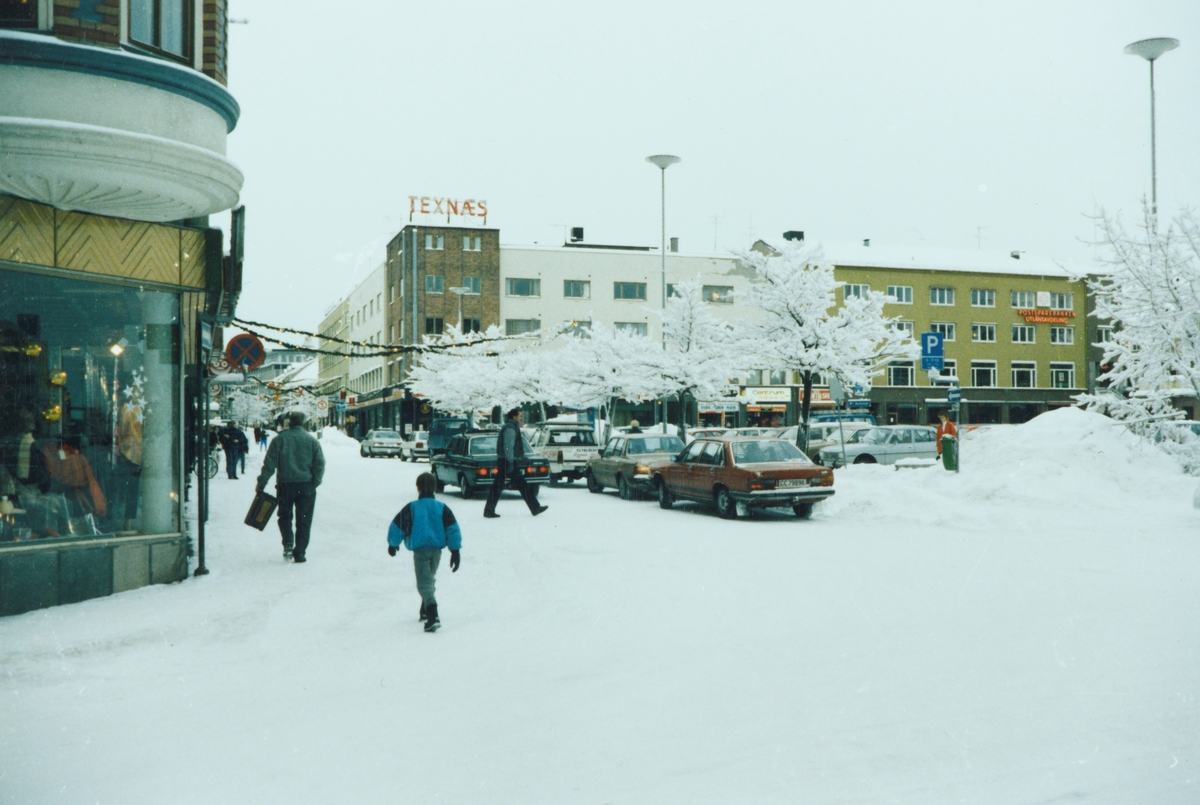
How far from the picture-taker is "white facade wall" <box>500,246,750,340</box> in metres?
68.4

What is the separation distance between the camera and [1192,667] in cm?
626

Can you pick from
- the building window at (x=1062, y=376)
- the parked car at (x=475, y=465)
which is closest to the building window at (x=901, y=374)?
the building window at (x=1062, y=376)

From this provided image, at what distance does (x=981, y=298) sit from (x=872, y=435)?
4430cm

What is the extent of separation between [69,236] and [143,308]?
4.93 ft

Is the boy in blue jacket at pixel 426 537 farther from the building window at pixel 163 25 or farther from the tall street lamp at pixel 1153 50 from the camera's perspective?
the tall street lamp at pixel 1153 50

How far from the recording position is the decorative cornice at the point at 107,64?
757cm

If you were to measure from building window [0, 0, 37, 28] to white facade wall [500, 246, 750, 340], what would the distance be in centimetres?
6001

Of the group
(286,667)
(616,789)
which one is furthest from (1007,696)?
(286,667)

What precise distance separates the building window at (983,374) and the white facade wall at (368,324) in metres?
43.2

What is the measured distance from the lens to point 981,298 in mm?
68250

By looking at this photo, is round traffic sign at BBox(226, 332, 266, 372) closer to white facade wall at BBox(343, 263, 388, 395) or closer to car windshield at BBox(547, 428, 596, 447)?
car windshield at BBox(547, 428, 596, 447)

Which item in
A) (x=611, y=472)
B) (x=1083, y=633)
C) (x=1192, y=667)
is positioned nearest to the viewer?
(x=1192, y=667)

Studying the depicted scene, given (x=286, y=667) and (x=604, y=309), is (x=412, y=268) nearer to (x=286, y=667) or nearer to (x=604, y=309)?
(x=604, y=309)

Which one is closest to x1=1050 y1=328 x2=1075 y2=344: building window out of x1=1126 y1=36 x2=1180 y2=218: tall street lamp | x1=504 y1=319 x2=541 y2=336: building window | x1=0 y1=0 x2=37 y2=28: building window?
x1=504 y1=319 x2=541 y2=336: building window
